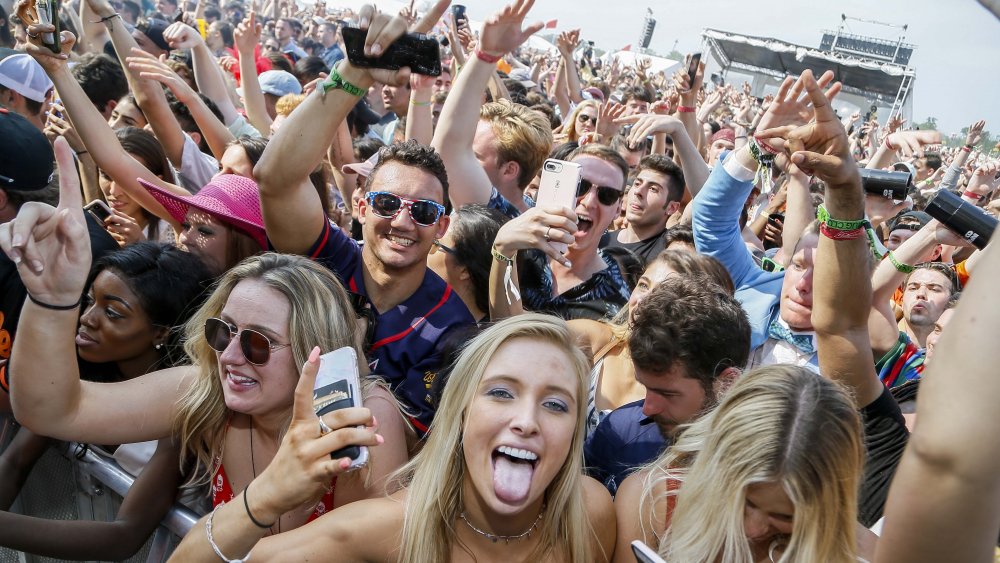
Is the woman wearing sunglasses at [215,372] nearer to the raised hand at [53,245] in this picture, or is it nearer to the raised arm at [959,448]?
the raised hand at [53,245]

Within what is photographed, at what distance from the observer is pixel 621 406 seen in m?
2.76

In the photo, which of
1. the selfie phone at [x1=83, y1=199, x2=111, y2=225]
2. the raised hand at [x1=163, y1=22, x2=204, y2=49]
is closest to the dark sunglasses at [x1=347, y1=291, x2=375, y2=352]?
the selfie phone at [x1=83, y1=199, x2=111, y2=225]

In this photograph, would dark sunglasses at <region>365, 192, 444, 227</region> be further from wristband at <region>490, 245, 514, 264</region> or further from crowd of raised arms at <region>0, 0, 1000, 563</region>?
wristband at <region>490, 245, 514, 264</region>

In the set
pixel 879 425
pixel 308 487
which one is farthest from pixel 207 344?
pixel 879 425

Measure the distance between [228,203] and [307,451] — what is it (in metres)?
1.75

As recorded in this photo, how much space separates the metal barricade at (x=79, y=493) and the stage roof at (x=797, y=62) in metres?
20.0

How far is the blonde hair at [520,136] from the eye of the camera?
4.26 meters

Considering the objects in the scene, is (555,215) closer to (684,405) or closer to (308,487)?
(684,405)

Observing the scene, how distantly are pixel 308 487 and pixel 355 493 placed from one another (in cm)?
45

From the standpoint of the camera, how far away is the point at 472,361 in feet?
7.09

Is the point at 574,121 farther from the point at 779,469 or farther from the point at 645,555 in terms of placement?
the point at 645,555

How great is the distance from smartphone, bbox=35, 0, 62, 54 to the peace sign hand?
261cm

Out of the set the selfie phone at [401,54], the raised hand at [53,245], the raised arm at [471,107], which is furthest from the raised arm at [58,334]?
the raised arm at [471,107]

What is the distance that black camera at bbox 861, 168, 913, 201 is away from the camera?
2727 millimetres
